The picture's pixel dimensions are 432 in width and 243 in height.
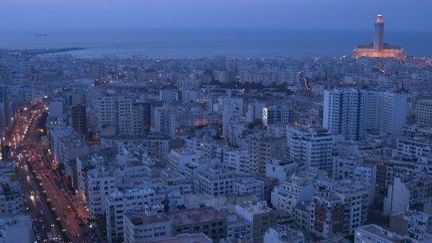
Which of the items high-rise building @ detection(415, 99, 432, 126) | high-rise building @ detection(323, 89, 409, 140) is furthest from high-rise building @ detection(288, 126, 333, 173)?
high-rise building @ detection(415, 99, 432, 126)

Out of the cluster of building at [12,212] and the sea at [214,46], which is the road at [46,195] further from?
the sea at [214,46]

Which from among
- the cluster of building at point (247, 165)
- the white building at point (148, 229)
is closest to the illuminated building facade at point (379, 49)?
the cluster of building at point (247, 165)

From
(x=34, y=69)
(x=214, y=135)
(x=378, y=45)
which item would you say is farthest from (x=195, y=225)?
(x=378, y=45)

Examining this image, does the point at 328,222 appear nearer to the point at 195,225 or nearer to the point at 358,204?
the point at 358,204

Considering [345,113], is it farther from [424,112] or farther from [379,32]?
[379,32]

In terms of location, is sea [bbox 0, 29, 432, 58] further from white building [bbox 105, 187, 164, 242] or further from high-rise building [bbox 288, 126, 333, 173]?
white building [bbox 105, 187, 164, 242]

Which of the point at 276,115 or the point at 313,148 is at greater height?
the point at 313,148

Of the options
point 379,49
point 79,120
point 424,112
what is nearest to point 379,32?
point 379,49

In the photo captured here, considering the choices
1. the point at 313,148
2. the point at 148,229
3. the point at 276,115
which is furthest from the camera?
the point at 276,115
